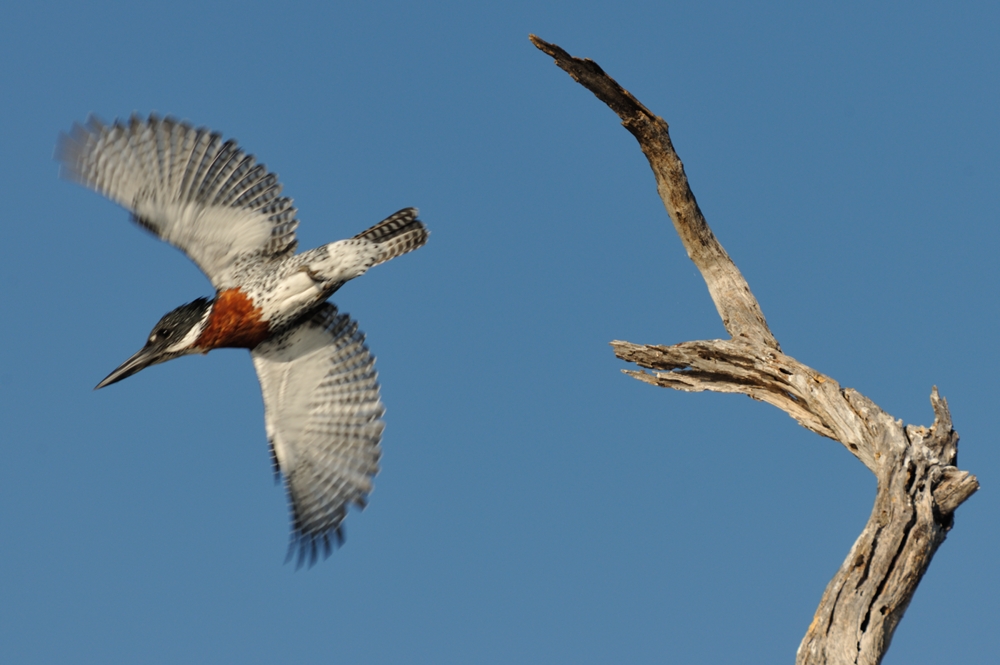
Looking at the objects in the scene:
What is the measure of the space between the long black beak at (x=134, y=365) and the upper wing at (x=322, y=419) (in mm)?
693

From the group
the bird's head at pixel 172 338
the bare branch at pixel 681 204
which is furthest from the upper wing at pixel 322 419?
the bare branch at pixel 681 204

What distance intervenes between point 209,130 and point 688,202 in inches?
130

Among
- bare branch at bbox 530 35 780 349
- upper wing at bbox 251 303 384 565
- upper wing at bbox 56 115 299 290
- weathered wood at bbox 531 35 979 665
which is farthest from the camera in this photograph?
upper wing at bbox 251 303 384 565

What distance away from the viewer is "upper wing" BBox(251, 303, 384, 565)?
22.9 ft

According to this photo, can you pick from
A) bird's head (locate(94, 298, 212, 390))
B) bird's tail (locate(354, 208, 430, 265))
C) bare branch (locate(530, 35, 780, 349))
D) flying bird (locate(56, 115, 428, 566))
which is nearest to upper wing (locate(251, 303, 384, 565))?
flying bird (locate(56, 115, 428, 566))

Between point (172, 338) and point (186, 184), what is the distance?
1079 mm

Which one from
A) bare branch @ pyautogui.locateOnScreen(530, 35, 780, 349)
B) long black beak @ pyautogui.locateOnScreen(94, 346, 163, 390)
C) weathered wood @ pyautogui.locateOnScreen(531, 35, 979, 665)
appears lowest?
long black beak @ pyautogui.locateOnScreen(94, 346, 163, 390)

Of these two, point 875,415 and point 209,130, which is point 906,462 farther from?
point 209,130

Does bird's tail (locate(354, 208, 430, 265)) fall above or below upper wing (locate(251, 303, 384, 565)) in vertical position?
above

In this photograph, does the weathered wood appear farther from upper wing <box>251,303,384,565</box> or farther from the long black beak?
the long black beak

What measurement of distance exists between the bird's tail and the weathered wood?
1.73 m

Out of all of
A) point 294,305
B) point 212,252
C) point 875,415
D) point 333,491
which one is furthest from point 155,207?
point 875,415

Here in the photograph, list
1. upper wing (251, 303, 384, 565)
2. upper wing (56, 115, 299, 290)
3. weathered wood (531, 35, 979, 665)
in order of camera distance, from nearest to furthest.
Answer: weathered wood (531, 35, 979, 665), upper wing (56, 115, 299, 290), upper wing (251, 303, 384, 565)

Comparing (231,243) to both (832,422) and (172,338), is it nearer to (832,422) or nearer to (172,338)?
(172,338)
